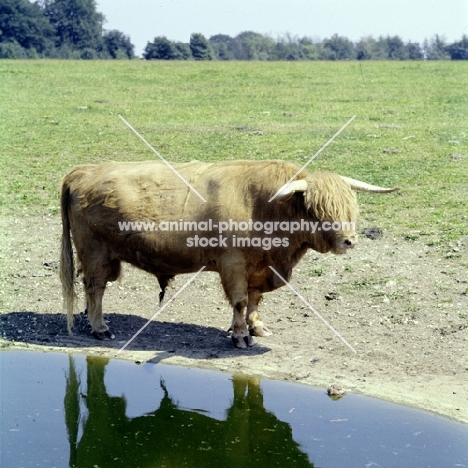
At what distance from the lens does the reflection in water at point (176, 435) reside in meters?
6.73

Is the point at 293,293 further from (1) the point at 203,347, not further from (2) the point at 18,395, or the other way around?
(2) the point at 18,395

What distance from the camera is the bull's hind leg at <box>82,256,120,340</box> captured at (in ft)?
30.3

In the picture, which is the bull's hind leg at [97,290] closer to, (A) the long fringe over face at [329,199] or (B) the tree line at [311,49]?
(A) the long fringe over face at [329,199]

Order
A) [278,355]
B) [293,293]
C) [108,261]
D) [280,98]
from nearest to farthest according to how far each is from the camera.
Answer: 1. [278,355]
2. [108,261]
3. [293,293]
4. [280,98]

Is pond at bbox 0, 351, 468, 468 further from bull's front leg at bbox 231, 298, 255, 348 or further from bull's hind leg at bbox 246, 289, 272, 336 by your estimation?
bull's hind leg at bbox 246, 289, 272, 336

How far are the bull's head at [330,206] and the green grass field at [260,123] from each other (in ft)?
11.1

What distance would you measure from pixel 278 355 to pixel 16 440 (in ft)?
9.23

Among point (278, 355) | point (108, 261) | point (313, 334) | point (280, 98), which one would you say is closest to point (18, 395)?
point (108, 261)

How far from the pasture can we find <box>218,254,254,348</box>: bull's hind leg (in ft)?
0.76

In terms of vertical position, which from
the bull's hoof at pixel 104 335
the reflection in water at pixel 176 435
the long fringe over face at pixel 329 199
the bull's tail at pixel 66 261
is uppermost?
the long fringe over face at pixel 329 199

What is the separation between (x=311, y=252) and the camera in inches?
454

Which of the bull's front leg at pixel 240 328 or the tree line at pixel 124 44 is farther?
the tree line at pixel 124 44

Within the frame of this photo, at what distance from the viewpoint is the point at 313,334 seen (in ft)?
30.3

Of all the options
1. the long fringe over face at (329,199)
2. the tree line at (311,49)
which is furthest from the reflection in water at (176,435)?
the tree line at (311,49)
